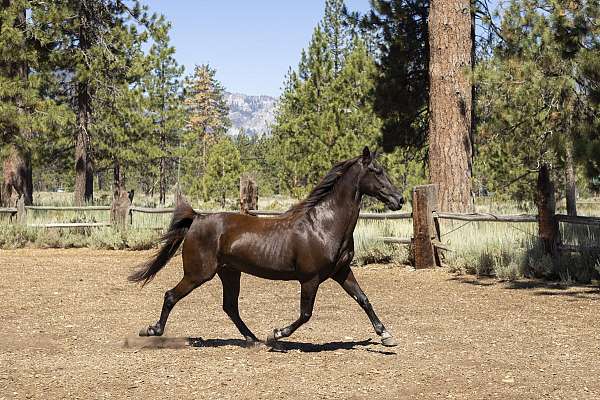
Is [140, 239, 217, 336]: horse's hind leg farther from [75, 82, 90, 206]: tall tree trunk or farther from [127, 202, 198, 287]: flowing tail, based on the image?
[75, 82, 90, 206]: tall tree trunk

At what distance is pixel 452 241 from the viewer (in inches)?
539

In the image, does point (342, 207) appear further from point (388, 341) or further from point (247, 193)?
point (247, 193)

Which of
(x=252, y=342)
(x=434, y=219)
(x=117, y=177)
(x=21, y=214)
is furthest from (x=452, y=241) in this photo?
(x=117, y=177)

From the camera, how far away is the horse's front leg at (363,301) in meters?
6.56

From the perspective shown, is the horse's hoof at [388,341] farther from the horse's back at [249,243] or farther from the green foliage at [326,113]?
the green foliage at [326,113]

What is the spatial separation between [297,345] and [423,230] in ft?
22.5

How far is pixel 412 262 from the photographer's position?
1370 cm

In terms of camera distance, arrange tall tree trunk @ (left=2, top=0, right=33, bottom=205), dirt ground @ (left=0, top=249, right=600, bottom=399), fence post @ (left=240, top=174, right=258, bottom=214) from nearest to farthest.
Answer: dirt ground @ (left=0, top=249, right=600, bottom=399) → fence post @ (left=240, top=174, right=258, bottom=214) → tall tree trunk @ (left=2, top=0, right=33, bottom=205)

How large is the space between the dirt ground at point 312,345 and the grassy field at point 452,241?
76 cm

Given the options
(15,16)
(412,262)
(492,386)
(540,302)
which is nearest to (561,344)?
(492,386)

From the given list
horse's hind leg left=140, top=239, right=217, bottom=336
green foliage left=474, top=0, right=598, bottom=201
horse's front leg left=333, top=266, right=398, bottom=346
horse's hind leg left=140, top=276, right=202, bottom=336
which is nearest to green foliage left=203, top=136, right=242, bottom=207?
green foliage left=474, top=0, right=598, bottom=201

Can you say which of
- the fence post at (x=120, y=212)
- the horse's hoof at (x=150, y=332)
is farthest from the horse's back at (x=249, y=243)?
the fence post at (x=120, y=212)

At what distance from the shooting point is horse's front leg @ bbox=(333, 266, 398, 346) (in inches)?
258

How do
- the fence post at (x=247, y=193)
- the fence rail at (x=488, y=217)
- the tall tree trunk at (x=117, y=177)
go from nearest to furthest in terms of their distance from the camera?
the fence rail at (x=488, y=217) → the fence post at (x=247, y=193) → the tall tree trunk at (x=117, y=177)
